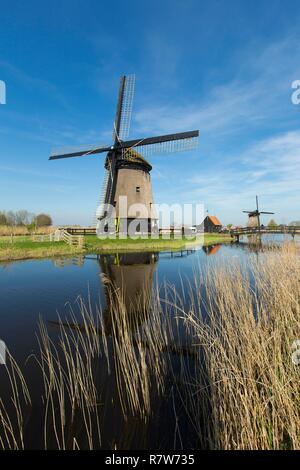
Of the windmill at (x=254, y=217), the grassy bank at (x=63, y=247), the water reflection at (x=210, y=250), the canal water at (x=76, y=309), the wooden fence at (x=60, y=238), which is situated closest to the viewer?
the canal water at (x=76, y=309)

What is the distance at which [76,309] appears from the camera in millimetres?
6730

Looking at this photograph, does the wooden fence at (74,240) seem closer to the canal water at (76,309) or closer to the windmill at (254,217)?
the canal water at (76,309)

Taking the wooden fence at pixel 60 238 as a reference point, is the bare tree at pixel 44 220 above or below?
above

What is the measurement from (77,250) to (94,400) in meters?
17.2

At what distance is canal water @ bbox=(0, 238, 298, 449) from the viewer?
263cm

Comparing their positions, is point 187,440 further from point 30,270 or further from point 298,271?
point 30,270

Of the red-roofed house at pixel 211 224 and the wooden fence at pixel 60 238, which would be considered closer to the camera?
the wooden fence at pixel 60 238

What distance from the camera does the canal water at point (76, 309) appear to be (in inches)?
104

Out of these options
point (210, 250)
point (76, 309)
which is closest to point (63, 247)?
point (76, 309)

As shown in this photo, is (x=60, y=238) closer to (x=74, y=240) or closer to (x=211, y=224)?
(x=74, y=240)

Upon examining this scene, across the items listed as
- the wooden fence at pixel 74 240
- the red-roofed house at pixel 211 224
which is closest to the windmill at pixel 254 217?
the red-roofed house at pixel 211 224

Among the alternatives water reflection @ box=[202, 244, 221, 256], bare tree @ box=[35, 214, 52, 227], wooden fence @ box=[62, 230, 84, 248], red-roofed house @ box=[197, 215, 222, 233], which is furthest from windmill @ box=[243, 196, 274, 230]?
bare tree @ box=[35, 214, 52, 227]

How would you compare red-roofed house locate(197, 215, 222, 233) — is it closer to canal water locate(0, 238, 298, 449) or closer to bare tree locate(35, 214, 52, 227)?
bare tree locate(35, 214, 52, 227)

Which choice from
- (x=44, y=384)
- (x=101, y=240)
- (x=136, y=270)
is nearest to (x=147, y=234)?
(x=101, y=240)
